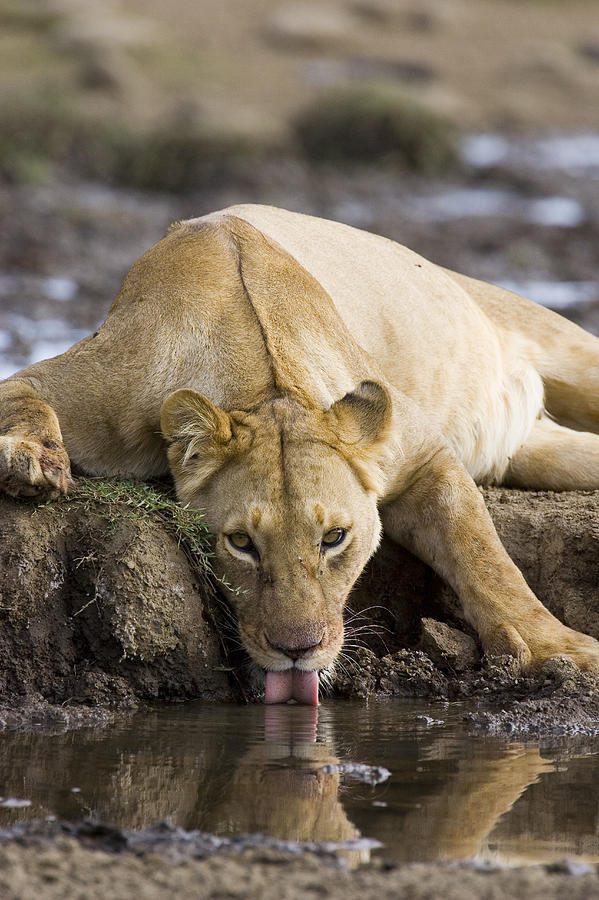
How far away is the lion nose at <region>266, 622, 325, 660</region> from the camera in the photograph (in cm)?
431

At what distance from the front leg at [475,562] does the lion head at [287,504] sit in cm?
41

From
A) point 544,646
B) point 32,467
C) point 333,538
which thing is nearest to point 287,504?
point 333,538

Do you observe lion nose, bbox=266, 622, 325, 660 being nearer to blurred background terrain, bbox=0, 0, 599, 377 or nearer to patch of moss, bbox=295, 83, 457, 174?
blurred background terrain, bbox=0, 0, 599, 377

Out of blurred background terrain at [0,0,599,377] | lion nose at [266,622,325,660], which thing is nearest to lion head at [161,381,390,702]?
lion nose at [266,622,325,660]

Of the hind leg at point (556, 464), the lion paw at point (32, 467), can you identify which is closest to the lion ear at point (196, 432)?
the lion paw at point (32, 467)

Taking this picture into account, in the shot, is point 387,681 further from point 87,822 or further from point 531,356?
point 531,356

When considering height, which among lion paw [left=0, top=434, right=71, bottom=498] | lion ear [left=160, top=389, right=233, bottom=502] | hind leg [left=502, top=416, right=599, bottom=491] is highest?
lion ear [left=160, top=389, right=233, bottom=502]

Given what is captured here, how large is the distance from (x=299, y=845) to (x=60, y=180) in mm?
13243

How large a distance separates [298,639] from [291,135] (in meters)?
14.0

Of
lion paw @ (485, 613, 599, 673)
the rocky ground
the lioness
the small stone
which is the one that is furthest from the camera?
the small stone

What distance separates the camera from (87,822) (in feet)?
10.4

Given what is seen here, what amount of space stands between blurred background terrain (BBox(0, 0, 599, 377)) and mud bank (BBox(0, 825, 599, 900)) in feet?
17.4

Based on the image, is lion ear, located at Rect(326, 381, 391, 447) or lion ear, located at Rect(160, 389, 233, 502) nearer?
lion ear, located at Rect(160, 389, 233, 502)

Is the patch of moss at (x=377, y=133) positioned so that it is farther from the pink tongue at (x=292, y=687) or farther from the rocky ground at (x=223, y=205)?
the pink tongue at (x=292, y=687)
